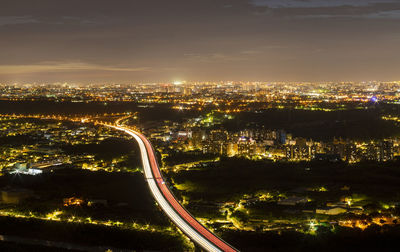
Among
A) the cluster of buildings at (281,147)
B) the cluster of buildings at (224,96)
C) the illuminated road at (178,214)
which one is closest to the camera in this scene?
the illuminated road at (178,214)

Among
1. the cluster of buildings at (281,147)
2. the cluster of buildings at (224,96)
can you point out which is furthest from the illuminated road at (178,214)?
the cluster of buildings at (224,96)

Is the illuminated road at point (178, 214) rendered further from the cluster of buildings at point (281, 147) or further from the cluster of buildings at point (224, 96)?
the cluster of buildings at point (224, 96)

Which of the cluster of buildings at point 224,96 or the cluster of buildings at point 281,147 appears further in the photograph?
the cluster of buildings at point 224,96

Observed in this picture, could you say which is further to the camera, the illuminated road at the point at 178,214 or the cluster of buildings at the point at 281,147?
the cluster of buildings at the point at 281,147

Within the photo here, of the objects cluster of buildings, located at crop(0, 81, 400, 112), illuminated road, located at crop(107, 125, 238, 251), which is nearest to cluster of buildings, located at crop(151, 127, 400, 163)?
illuminated road, located at crop(107, 125, 238, 251)

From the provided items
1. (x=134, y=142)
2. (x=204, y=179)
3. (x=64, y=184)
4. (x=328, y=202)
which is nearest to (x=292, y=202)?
(x=328, y=202)

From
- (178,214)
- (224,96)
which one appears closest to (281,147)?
(178,214)

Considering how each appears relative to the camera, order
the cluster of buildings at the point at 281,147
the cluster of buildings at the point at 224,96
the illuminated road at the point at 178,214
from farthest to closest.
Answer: the cluster of buildings at the point at 224,96, the cluster of buildings at the point at 281,147, the illuminated road at the point at 178,214

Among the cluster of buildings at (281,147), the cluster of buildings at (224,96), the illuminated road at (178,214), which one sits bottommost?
the illuminated road at (178,214)

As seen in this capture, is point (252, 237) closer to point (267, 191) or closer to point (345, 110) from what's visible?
point (267, 191)

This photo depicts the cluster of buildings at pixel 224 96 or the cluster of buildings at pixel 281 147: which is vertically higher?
the cluster of buildings at pixel 224 96
